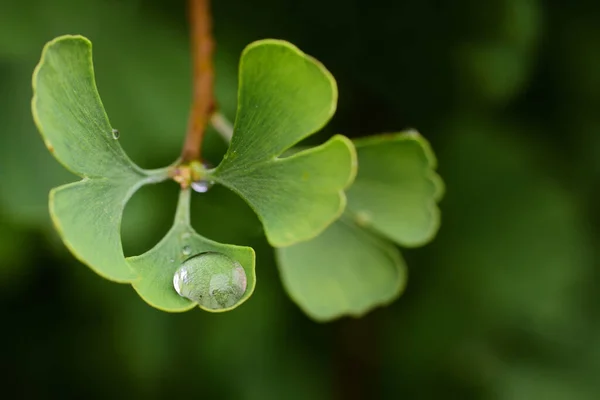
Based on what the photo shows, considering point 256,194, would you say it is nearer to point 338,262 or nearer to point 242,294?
point 242,294

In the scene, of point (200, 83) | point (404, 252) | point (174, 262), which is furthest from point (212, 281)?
point (404, 252)

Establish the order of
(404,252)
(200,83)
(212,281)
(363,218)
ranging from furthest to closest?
1. (404,252)
2. (363,218)
3. (200,83)
4. (212,281)

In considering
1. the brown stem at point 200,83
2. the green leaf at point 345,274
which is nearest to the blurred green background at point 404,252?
the green leaf at point 345,274

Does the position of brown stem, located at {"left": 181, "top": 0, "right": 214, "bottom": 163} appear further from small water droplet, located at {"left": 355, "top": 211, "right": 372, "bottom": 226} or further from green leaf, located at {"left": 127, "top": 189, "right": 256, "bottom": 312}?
small water droplet, located at {"left": 355, "top": 211, "right": 372, "bottom": 226}

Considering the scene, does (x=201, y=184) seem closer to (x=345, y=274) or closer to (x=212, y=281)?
(x=212, y=281)

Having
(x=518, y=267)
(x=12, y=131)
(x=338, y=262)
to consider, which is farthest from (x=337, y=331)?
(x=12, y=131)
